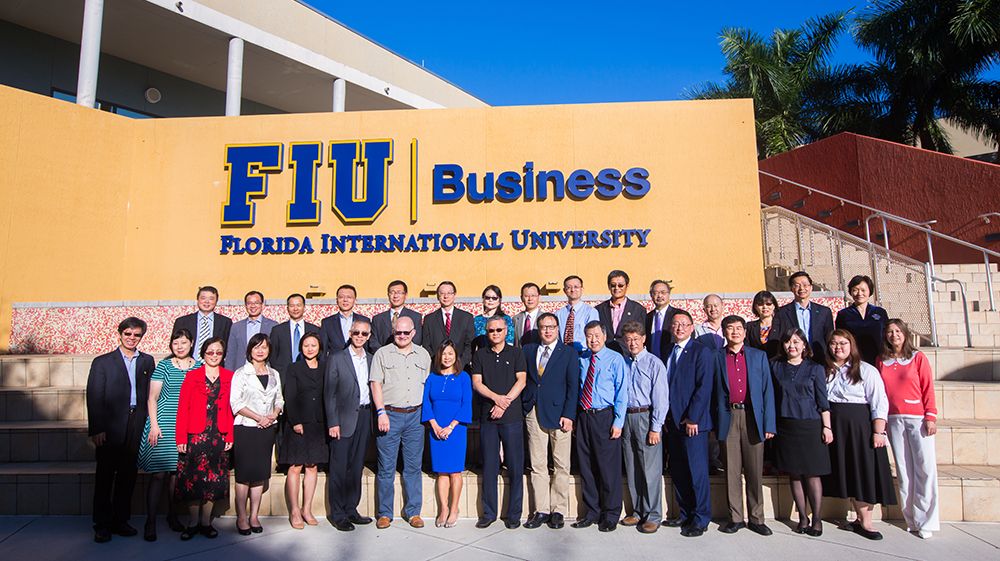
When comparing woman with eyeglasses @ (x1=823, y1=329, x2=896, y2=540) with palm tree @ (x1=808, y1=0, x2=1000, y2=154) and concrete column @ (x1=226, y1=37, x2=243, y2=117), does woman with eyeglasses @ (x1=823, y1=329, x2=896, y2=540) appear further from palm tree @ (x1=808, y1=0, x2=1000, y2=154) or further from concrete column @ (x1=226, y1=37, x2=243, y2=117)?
palm tree @ (x1=808, y1=0, x2=1000, y2=154)

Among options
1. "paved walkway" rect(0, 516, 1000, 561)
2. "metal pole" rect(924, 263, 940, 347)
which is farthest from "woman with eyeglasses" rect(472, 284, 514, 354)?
"metal pole" rect(924, 263, 940, 347)

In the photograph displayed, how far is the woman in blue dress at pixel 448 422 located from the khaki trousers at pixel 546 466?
1.87 feet

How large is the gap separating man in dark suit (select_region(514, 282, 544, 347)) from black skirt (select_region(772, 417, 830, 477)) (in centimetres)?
223

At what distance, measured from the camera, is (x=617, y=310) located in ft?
19.7

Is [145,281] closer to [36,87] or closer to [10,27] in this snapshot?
[36,87]

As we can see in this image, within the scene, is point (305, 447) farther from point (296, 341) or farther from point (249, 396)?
point (296, 341)

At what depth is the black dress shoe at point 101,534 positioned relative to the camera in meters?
4.78

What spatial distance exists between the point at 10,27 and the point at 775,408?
16108 millimetres

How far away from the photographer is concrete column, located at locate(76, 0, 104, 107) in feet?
36.7

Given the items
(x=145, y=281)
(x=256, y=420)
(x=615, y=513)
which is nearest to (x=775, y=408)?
(x=615, y=513)

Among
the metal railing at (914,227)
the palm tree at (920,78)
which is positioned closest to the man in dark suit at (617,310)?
the metal railing at (914,227)

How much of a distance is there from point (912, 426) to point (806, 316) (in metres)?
1.22

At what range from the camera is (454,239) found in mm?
9641

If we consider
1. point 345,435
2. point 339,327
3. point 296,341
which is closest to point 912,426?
point 345,435
